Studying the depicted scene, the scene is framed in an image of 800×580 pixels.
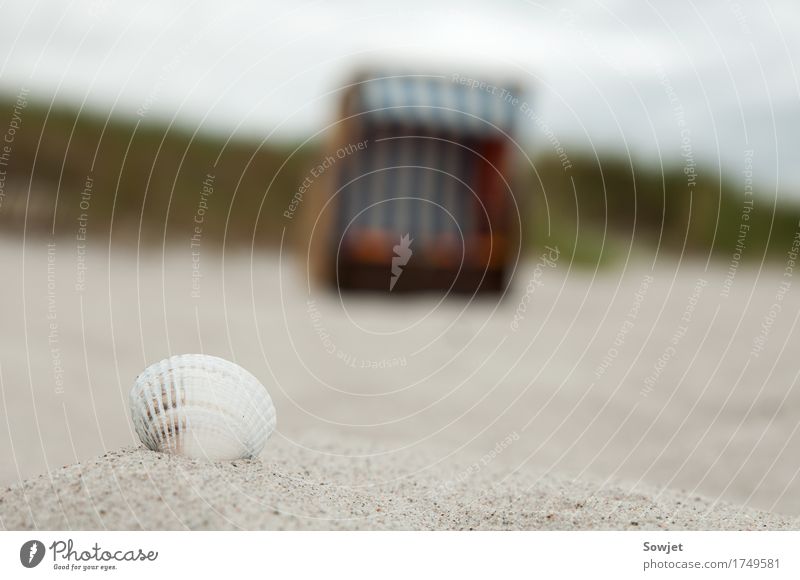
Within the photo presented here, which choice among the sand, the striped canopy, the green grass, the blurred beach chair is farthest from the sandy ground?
the striped canopy

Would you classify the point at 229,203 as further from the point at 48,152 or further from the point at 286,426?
the point at 286,426

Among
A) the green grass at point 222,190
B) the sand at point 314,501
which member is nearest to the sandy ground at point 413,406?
the sand at point 314,501

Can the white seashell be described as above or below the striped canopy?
below

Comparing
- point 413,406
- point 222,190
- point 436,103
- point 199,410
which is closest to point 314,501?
point 199,410

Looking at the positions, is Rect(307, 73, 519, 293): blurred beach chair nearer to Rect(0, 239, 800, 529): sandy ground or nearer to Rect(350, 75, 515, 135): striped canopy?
Rect(350, 75, 515, 135): striped canopy

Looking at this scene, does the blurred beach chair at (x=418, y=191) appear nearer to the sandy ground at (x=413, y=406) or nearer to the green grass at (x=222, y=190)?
the sandy ground at (x=413, y=406)

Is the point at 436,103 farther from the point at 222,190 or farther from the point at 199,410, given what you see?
the point at 199,410

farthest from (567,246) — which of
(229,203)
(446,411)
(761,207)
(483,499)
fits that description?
(483,499)
